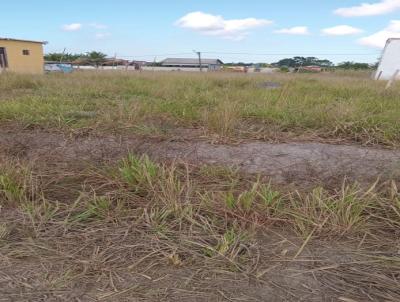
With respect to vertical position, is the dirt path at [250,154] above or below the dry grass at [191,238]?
above

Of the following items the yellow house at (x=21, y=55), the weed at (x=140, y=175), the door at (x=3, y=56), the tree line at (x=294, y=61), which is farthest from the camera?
the tree line at (x=294, y=61)

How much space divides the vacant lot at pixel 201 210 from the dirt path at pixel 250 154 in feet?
0.05

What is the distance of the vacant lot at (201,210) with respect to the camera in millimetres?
1619

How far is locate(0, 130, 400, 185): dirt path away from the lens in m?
2.72

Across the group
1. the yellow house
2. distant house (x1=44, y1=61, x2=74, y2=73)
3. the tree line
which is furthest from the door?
the tree line

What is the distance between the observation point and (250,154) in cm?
297

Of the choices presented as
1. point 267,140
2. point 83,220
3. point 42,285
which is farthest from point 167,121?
point 42,285

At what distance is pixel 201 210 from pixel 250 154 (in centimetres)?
91

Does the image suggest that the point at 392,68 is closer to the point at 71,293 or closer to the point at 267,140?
the point at 267,140

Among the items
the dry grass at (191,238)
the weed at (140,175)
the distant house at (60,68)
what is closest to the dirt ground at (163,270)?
the dry grass at (191,238)

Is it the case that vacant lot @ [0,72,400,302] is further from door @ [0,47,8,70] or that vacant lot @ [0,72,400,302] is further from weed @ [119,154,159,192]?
door @ [0,47,8,70]

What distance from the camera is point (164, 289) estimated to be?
5.16 ft

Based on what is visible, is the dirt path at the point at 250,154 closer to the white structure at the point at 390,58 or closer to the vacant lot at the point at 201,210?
the vacant lot at the point at 201,210

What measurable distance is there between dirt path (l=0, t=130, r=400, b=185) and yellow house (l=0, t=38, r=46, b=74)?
20.5m
